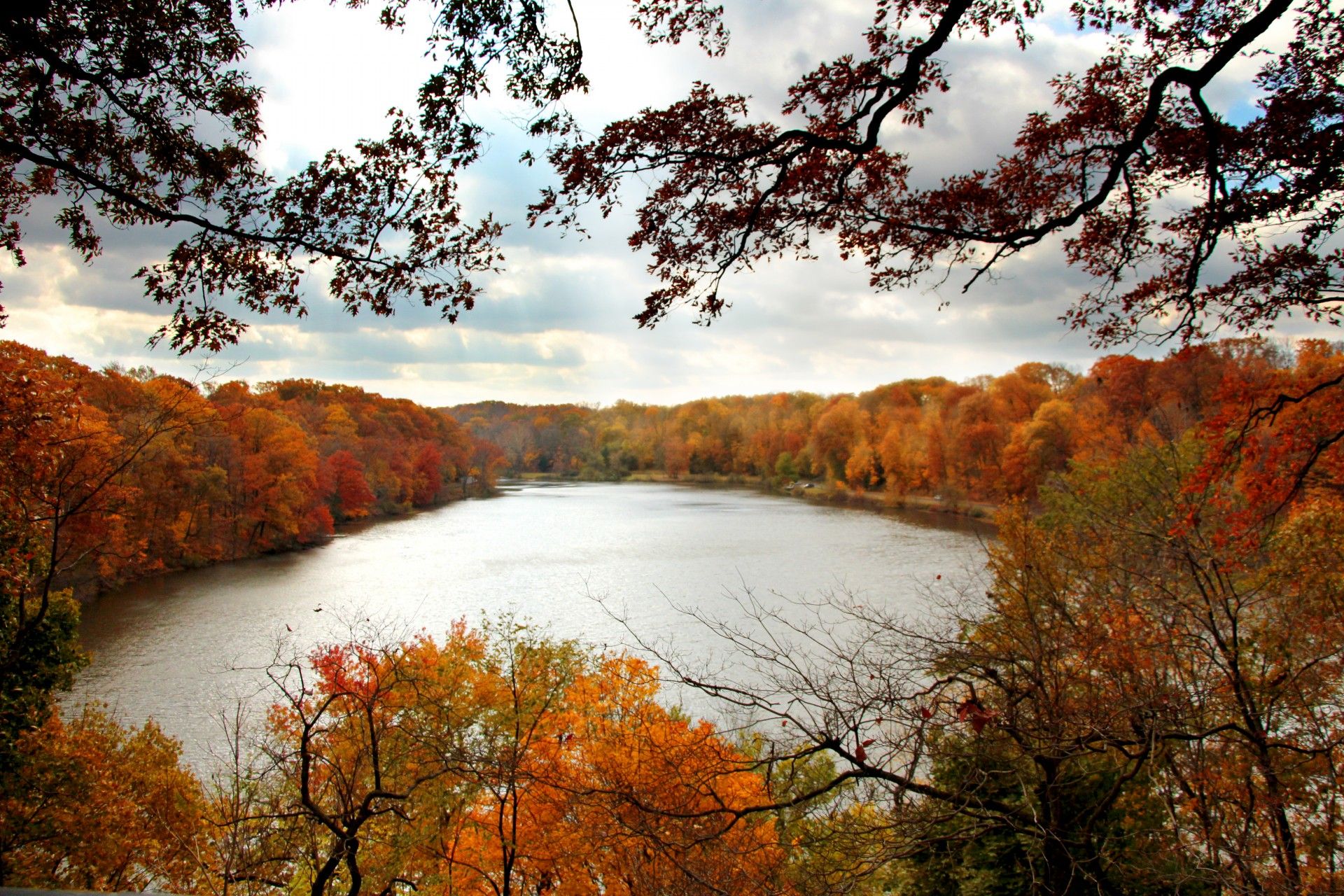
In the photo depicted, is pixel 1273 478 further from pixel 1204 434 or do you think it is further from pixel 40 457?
pixel 40 457

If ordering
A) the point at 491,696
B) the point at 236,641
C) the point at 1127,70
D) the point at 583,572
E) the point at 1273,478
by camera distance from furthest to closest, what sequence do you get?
the point at 583,572, the point at 236,641, the point at 491,696, the point at 1273,478, the point at 1127,70

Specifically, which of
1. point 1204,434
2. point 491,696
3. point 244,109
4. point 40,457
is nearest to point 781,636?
point 491,696

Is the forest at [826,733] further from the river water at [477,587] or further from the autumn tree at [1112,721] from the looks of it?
the river water at [477,587]

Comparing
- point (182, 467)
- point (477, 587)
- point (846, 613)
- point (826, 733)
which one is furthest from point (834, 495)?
point (826, 733)

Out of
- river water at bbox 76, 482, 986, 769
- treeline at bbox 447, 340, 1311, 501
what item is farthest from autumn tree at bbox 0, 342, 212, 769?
treeline at bbox 447, 340, 1311, 501

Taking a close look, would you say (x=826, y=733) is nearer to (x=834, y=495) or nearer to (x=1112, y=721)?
(x=1112, y=721)

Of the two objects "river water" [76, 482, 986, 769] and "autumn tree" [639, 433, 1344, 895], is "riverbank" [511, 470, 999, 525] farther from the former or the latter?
"autumn tree" [639, 433, 1344, 895]

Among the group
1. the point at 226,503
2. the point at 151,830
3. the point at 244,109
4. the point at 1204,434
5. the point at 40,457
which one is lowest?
the point at 151,830
